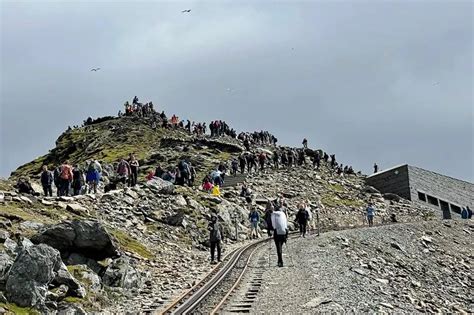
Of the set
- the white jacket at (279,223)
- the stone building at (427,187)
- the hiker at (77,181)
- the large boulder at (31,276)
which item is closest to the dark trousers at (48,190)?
the hiker at (77,181)

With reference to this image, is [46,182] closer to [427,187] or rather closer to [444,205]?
[427,187]

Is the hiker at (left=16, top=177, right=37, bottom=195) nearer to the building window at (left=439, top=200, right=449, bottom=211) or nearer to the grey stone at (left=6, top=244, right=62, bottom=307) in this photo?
the grey stone at (left=6, top=244, right=62, bottom=307)

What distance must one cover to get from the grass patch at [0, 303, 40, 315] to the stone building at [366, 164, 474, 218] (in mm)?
55087

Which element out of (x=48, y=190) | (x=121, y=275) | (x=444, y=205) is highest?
(x=48, y=190)

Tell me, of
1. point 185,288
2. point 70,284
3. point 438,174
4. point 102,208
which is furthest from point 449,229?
point 70,284

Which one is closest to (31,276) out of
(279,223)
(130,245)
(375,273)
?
(279,223)

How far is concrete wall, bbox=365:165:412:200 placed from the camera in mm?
65312

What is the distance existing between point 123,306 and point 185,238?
14450mm

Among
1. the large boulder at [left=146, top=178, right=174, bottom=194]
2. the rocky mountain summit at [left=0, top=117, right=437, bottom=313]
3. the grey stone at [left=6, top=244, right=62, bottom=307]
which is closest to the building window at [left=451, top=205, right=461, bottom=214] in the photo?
the rocky mountain summit at [left=0, top=117, right=437, bottom=313]

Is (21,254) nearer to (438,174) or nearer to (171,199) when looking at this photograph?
(171,199)

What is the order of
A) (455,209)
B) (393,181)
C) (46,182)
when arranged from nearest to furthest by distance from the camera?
1. (46,182)
2. (455,209)
3. (393,181)

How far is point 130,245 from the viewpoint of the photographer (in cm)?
2628

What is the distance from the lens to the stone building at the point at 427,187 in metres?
65.4

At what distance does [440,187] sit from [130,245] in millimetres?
50447
